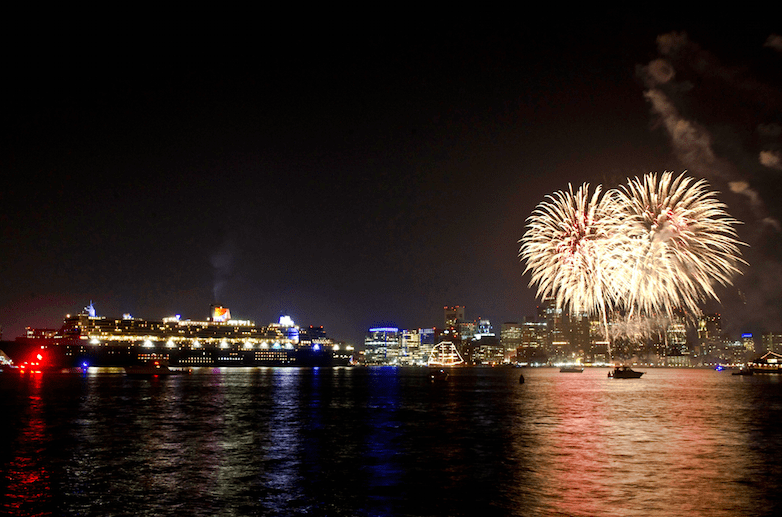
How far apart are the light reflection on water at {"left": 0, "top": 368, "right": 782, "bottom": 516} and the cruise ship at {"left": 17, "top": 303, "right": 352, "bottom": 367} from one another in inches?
4127

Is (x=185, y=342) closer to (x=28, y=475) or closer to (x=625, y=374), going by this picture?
(x=625, y=374)

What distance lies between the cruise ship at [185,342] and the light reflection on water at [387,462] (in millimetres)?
104833

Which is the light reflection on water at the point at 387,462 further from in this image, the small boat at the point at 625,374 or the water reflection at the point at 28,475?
the small boat at the point at 625,374

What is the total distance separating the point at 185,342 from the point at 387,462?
145m

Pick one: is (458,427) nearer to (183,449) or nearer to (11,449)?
(183,449)

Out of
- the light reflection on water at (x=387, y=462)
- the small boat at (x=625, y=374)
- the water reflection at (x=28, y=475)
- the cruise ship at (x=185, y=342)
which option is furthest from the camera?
the cruise ship at (x=185, y=342)

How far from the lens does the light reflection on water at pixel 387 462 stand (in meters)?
17.4

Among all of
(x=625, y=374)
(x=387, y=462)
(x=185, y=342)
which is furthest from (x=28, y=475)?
(x=185, y=342)

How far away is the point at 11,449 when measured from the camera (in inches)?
1075

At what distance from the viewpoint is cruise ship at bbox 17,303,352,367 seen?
14162 cm

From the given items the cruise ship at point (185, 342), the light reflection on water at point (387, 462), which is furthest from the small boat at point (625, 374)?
the cruise ship at point (185, 342)

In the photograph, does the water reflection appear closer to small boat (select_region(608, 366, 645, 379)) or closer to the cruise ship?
small boat (select_region(608, 366, 645, 379))

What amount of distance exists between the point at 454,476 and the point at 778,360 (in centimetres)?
18697

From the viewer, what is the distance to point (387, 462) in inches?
979
